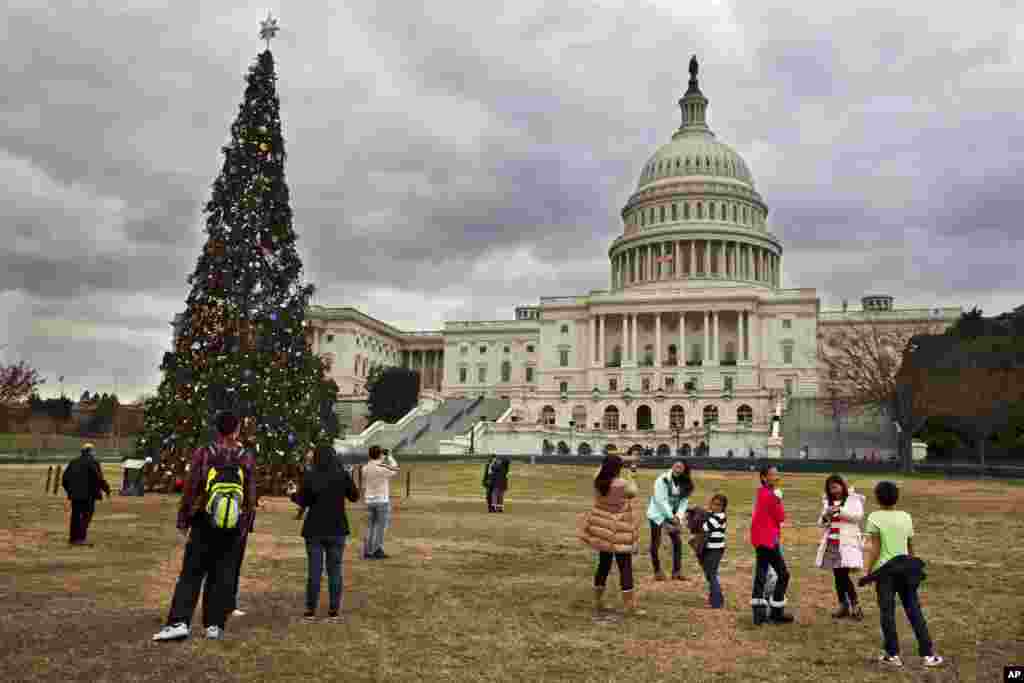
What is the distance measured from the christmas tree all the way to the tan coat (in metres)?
17.6

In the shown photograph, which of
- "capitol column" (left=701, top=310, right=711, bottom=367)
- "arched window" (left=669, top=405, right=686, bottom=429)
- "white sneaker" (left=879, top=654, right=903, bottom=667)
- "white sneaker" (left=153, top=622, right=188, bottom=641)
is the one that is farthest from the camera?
"capitol column" (left=701, top=310, right=711, bottom=367)

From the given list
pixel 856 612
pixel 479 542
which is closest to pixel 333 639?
pixel 856 612

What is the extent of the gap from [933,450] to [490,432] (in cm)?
3508

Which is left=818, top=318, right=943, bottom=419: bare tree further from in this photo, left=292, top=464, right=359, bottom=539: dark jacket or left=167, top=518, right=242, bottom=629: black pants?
left=167, top=518, right=242, bottom=629: black pants

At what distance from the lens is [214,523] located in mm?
9344

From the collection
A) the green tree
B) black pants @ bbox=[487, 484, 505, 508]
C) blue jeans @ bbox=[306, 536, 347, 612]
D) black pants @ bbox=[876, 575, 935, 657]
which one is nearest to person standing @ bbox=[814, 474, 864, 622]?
black pants @ bbox=[876, 575, 935, 657]

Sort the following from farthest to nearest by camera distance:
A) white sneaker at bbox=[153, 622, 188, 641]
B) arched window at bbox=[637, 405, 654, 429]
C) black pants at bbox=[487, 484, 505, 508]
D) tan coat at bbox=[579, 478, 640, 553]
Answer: arched window at bbox=[637, 405, 654, 429] < black pants at bbox=[487, 484, 505, 508] < tan coat at bbox=[579, 478, 640, 553] < white sneaker at bbox=[153, 622, 188, 641]

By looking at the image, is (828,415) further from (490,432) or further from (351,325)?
(351,325)

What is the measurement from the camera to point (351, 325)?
12688cm

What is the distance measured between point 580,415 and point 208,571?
286ft

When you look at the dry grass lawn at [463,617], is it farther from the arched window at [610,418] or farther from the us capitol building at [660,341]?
the arched window at [610,418]

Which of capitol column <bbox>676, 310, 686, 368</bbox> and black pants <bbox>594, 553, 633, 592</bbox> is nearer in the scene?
black pants <bbox>594, 553, 633, 592</bbox>

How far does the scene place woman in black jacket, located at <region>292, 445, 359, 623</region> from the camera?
10.9 m

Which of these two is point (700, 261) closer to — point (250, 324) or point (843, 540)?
point (250, 324)
